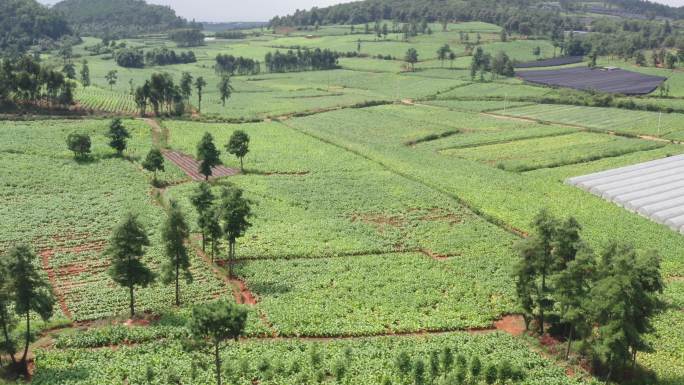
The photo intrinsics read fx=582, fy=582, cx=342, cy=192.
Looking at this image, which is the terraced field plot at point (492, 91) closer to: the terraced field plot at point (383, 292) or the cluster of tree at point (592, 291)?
the terraced field plot at point (383, 292)

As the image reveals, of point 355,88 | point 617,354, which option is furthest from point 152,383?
point 355,88

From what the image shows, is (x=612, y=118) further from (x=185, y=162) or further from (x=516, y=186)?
(x=185, y=162)

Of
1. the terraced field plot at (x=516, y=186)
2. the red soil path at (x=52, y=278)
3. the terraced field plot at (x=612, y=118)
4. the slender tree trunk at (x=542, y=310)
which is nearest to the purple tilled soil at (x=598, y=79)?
the terraced field plot at (x=612, y=118)

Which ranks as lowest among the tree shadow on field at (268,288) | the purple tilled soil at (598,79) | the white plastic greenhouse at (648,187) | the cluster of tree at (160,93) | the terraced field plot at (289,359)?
the terraced field plot at (289,359)

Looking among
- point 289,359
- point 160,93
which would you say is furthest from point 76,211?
point 160,93

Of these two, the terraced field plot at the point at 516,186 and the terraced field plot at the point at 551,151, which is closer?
the terraced field plot at the point at 516,186

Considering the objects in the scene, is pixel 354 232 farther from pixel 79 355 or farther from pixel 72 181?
pixel 72 181
